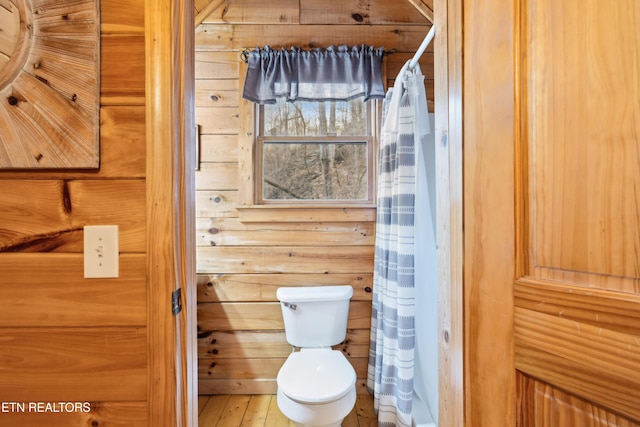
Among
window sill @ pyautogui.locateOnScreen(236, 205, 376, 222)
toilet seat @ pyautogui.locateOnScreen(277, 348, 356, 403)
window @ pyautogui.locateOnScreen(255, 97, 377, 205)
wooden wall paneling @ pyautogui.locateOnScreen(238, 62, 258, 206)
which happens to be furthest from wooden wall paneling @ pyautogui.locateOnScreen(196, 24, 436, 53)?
toilet seat @ pyautogui.locateOnScreen(277, 348, 356, 403)

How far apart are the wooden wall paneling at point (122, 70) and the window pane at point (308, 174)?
47.8 inches

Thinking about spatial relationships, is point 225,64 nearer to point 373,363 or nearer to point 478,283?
point 478,283

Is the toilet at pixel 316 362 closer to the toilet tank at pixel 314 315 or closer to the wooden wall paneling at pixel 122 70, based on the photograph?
the toilet tank at pixel 314 315

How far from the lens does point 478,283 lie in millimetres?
575

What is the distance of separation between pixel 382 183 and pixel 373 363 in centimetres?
109

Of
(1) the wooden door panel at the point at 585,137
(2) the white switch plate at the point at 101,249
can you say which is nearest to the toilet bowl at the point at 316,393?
(2) the white switch plate at the point at 101,249

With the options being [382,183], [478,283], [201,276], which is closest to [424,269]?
[382,183]

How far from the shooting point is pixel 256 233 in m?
1.78

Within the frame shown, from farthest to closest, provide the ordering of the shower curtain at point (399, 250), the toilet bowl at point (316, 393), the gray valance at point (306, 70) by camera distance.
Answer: the gray valance at point (306, 70) < the shower curtain at point (399, 250) < the toilet bowl at point (316, 393)

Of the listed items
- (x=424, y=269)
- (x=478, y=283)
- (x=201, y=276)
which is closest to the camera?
(x=478, y=283)

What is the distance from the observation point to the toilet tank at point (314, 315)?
159 centimetres

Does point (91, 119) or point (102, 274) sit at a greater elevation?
point (91, 119)

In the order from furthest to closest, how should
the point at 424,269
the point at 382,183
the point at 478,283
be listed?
the point at 382,183, the point at 424,269, the point at 478,283
